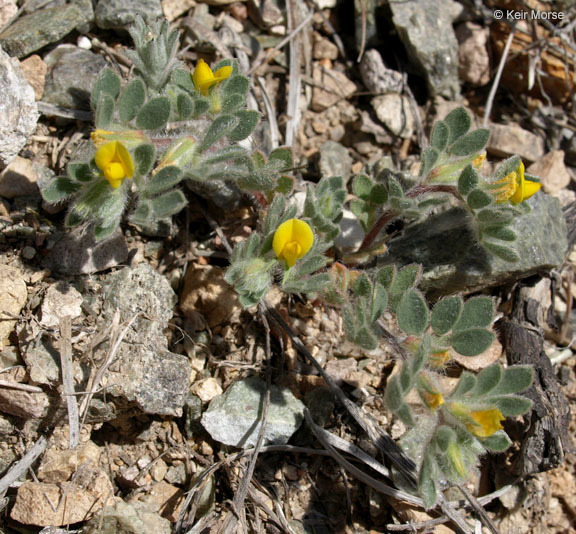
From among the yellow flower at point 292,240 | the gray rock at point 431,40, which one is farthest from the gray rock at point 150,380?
the gray rock at point 431,40

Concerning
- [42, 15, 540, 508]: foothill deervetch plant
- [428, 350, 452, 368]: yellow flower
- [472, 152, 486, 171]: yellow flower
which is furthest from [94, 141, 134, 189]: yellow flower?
[472, 152, 486, 171]: yellow flower

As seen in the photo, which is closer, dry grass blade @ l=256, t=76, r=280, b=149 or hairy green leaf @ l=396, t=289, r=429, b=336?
hairy green leaf @ l=396, t=289, r=429, b=336

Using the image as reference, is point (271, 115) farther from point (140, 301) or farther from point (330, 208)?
point (140, 301)

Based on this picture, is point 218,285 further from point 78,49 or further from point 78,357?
point 78,49

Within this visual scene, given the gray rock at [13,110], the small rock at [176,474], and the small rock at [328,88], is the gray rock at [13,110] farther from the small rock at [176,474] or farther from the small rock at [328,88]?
the small rock at [328,88]

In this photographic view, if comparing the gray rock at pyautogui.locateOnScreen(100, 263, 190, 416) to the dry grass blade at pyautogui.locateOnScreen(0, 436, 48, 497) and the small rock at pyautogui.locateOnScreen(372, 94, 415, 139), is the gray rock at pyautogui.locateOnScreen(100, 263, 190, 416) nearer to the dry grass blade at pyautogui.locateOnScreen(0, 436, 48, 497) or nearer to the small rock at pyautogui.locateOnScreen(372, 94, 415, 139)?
the dry grass blade at pyautogui.locateOnScreen(0, 436, 48, 497)

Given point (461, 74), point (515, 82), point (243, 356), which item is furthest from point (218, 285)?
point (515, 82)

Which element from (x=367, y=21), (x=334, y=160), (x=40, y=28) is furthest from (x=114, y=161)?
(x=367, y=21)
